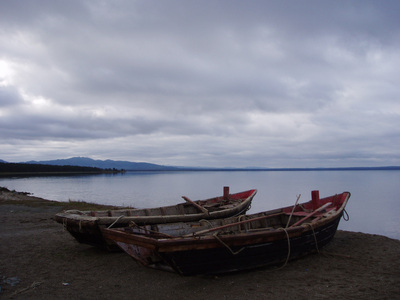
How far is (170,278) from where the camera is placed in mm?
6676

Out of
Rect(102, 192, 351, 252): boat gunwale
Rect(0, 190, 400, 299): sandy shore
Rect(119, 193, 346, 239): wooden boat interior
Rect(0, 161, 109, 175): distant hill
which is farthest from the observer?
Rect(0, 161, 109, 175): distant hill

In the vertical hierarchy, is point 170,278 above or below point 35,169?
above

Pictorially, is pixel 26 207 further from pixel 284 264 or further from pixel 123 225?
pixel 284 264

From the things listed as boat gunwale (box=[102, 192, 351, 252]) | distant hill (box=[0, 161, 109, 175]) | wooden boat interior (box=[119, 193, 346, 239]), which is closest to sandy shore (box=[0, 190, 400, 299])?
boat gunwale (box=[102, 192, 351, 252])

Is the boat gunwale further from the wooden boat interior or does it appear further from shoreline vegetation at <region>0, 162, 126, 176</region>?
shoreline vegetation at <region>0, 162, 126, 176</region>

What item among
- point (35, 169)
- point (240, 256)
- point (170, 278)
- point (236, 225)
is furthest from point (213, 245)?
point (35, 169)

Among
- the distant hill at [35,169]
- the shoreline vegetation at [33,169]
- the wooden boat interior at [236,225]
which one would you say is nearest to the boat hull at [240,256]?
the wooden boat interior at [236,225]

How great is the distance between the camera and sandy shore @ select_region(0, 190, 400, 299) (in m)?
5.86

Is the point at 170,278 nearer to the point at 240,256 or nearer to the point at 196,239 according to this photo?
the point at 196,239

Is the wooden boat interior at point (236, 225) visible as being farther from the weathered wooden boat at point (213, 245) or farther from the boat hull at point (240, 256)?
the boat hull at point (240, 256)

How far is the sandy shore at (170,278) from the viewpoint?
5.86 m

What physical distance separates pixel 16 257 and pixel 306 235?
7.66m

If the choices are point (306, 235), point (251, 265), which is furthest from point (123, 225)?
point (306, 235)

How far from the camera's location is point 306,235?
7.94 meters
